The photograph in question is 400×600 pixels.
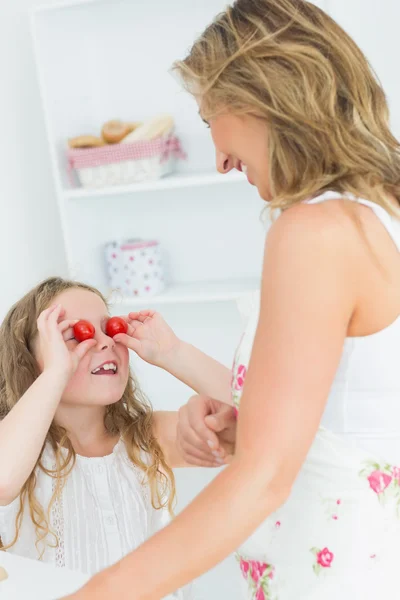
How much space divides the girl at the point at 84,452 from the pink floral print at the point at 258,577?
42 centimetres

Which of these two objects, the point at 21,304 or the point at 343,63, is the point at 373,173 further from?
the point at 21,304

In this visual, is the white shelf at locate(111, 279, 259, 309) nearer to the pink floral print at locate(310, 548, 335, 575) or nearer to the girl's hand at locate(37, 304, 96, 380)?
the girl's hand at locate(37, 304, 96, 380)

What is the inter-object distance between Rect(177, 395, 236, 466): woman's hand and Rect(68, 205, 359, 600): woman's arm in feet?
0.75

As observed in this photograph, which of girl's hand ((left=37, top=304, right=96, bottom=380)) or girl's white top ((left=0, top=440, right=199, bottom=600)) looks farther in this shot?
girl's white top ((left=0, top=440, right=199, bottom=600))

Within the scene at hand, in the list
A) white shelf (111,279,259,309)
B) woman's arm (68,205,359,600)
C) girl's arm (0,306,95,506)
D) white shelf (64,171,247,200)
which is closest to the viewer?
woman's arm (68,205,359,600)

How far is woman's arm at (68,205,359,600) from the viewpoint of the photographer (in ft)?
2.18

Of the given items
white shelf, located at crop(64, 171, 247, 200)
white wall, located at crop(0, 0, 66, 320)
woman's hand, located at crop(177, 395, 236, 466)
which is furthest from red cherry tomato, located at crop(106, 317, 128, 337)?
white wall, located at crop(0, 0, 66, 320)

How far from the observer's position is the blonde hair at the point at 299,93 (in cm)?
76

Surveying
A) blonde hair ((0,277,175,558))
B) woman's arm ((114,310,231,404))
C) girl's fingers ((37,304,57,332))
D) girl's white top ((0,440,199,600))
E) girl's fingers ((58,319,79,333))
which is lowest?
girl's white top ((0,440,199,600))

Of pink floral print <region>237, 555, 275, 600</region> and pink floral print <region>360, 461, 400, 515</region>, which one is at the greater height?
pink floral print <region>360, 461, 400, 515</region>

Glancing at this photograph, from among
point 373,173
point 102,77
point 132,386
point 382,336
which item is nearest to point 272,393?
point 382,336

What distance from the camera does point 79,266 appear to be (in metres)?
2.40

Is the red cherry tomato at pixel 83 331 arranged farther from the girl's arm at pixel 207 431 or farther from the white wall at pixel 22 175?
the white wall at pixel 22 175

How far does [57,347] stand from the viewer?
130 centimetres
